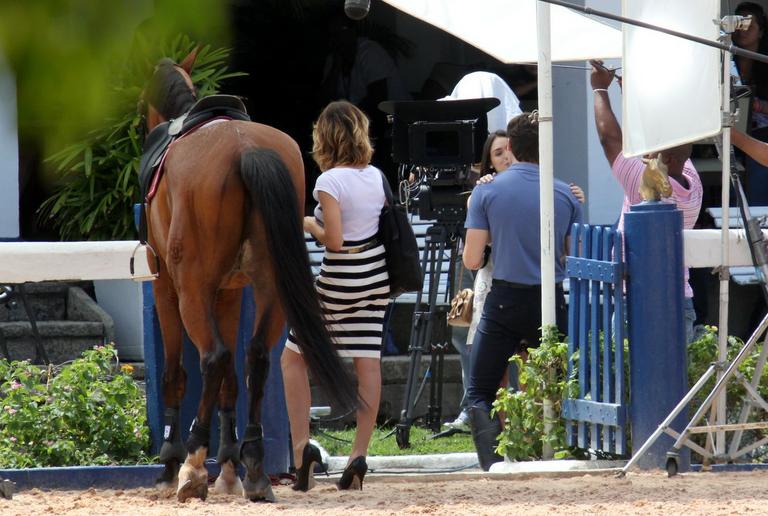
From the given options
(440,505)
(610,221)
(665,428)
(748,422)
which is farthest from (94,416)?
(610,221)

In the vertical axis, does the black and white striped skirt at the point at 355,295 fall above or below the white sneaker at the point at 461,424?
above

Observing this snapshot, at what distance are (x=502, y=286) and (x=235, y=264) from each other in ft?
4.64

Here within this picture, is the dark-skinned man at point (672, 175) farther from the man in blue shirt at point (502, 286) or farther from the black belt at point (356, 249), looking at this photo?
the black belt at point (356, 249)

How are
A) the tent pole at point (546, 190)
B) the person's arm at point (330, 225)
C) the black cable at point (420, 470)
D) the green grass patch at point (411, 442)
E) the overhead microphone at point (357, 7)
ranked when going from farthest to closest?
1. the green grass patch at point (411, 442)
2. the black cable at point (420, 470)
3. the tent pole at point (546, 190)
4. the person's arm at point (330, 225)
5. the overhead microphone at point (357, 7)

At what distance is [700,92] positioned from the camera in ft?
16.2

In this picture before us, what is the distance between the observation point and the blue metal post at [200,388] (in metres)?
5.42

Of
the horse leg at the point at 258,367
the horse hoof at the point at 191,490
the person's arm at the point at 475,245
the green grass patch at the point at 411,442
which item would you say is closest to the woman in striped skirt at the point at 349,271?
the horse leg at the point at 258,367

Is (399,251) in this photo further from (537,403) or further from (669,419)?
(669,419)

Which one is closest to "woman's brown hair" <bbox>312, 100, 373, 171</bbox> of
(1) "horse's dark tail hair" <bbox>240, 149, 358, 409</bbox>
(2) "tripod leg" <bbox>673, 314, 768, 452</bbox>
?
(1) "horse's dark tail hair" <bbox>240, 149, 358, 409</bbox>

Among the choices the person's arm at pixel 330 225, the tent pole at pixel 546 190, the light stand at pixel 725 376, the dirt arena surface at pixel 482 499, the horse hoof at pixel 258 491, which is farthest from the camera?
the tent pole at pixel 546 190

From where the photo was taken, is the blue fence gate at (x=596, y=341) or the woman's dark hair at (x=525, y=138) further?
the woman's dark hair at (x=525, y=138)

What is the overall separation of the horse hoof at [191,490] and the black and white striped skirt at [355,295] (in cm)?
72

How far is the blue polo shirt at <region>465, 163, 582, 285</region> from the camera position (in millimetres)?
5781

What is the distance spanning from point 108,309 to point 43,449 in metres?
3.57
